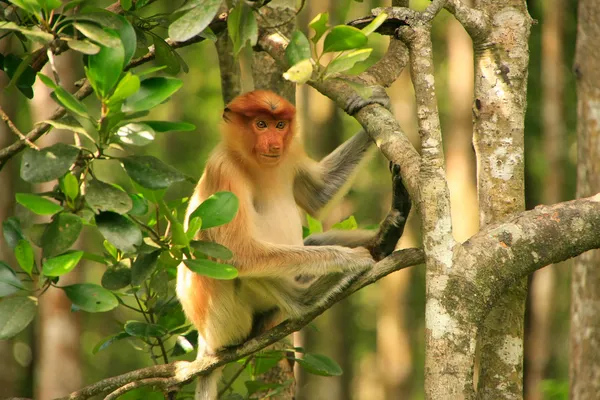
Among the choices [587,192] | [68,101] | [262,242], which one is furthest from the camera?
[587,192]

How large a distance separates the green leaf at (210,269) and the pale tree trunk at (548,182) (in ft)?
23.4

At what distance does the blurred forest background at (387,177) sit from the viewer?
8055 mm

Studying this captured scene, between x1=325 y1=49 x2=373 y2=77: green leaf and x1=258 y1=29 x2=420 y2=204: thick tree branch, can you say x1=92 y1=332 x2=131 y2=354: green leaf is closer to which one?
x1=258 y1=29 x2=420 y2=204: thick tree branch

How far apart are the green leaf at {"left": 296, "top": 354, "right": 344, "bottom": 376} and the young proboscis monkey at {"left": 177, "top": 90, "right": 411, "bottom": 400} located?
23 centimetres

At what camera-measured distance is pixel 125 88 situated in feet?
8.04

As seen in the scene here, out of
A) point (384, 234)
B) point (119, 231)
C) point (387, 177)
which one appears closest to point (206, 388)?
point (384, 234)

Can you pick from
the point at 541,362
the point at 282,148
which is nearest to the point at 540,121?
the point at 541,362

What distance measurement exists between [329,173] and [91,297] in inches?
90.3

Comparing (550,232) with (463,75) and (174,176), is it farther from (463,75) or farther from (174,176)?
(463,75)

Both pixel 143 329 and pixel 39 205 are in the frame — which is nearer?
pixel 39 205

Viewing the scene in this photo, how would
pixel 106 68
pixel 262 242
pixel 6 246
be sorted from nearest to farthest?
pixel 106 68, pixel 262 242, pixel 6 246

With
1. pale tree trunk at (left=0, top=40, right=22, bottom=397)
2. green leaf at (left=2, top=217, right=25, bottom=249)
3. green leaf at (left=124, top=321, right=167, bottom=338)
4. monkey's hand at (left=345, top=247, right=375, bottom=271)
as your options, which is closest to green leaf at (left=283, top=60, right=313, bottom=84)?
green leaf at (left=2, top=217, right=25, bottom=249)

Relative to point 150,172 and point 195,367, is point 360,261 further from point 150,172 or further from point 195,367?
point 150,172

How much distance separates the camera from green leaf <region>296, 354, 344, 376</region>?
387cm
